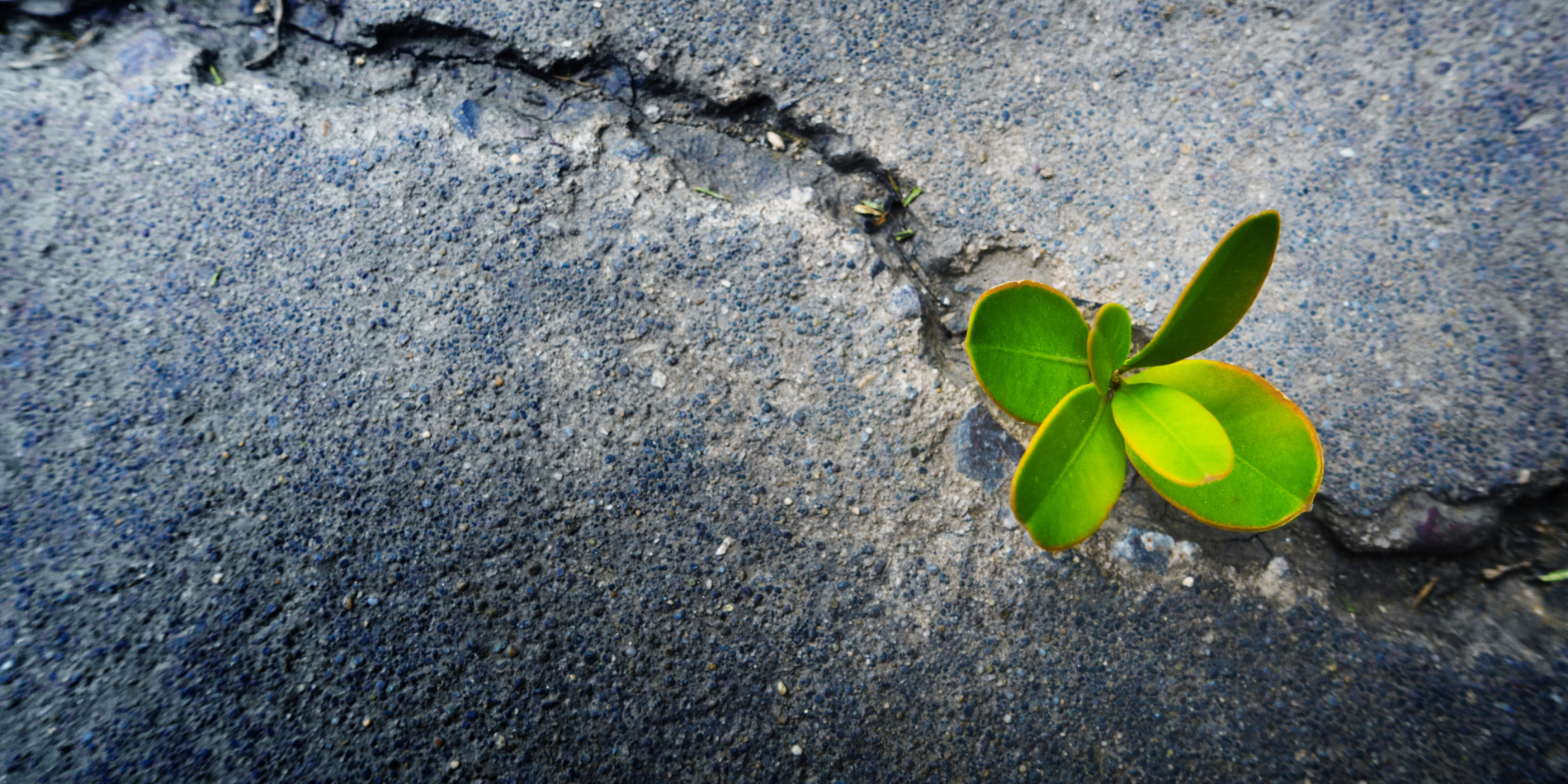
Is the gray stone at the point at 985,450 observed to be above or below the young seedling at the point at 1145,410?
below

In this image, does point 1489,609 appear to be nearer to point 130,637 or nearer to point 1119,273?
point 1119,273

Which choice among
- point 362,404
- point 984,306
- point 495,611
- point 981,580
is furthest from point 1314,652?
point 362,404

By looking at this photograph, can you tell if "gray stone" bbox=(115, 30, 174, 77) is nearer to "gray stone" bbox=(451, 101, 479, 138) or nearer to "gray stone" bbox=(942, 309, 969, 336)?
"gray stone" bbox=(451, 101, 479, 138)

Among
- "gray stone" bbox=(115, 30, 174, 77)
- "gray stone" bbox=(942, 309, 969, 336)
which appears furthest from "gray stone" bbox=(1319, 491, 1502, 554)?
"gray stone" bbox=(115, 30, 174, 77)

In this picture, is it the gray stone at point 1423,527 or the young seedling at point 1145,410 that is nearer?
the young seedling at point 1145,410

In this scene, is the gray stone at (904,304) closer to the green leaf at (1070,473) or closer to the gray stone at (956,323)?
the gray stone at (956,323)

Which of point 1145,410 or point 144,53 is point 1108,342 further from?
point 144,53

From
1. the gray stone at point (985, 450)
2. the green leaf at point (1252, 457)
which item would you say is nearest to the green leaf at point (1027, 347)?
the green leaf at point (1252, 457)

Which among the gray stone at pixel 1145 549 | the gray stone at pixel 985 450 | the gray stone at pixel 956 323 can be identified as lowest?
the gray stone at pixel 1145 549

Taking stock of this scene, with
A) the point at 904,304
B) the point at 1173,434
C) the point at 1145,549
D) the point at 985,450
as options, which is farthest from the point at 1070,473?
the point at 904,304
